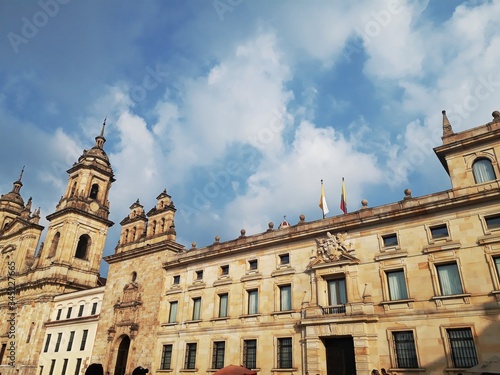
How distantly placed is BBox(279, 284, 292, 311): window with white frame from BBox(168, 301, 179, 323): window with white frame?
10.5 m

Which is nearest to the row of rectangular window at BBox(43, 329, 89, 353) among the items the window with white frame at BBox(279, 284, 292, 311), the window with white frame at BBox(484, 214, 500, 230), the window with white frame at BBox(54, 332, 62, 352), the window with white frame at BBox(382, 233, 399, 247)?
the window with white frame at BBox(54, 332, 62, 352)

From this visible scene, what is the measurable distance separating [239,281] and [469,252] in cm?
1617

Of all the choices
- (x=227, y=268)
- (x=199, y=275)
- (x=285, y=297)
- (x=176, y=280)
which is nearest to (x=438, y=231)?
(x=285, y=297)

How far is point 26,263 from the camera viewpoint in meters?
57.9

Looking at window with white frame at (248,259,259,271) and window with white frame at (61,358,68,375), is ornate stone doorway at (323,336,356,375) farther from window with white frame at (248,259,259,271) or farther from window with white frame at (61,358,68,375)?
window with white frame at (61,358,68,375)

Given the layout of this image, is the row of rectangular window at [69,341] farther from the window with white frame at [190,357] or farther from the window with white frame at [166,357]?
the window with white frame at [190,357]

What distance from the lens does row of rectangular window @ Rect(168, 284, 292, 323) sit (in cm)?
2730

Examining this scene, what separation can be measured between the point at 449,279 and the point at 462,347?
357 cm

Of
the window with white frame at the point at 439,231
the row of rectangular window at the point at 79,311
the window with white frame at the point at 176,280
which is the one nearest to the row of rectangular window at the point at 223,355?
the window with white frame at the point at 176,280

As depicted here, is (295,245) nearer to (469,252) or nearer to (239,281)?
(239,281)

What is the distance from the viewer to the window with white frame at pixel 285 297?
2706 cm

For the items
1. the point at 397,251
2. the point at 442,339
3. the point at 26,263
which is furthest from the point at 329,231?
the point at 26,263

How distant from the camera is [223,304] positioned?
30484mm

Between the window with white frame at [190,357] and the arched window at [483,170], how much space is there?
77.6 ft
